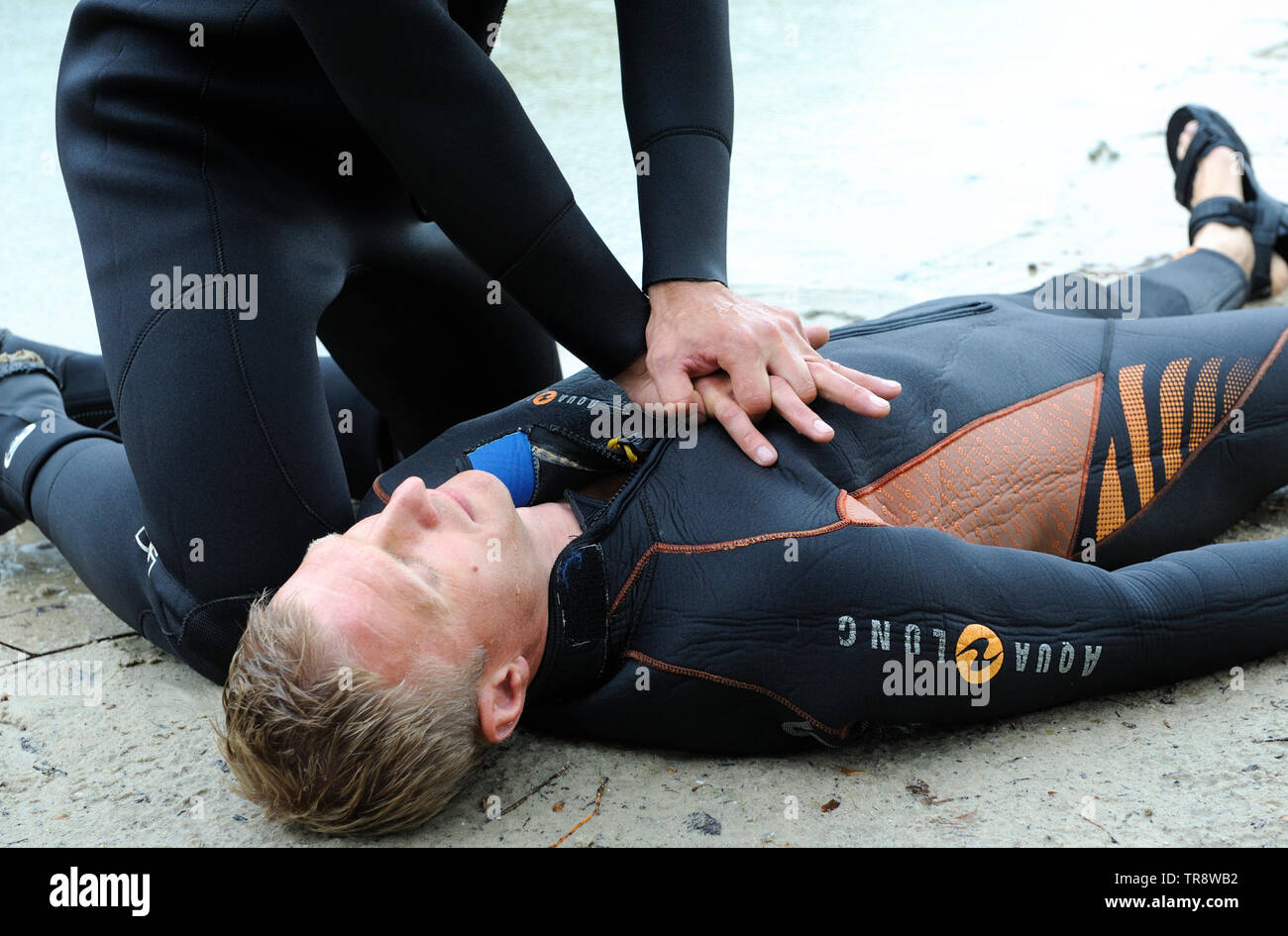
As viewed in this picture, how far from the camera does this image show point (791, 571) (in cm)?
133

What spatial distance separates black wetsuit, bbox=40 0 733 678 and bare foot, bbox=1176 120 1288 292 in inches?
51.7

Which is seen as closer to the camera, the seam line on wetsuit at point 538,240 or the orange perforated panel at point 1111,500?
the seam line on wetsuit at point 538,240

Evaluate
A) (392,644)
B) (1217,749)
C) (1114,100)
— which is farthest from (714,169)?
(1114,100)

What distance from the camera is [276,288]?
1.62 meters

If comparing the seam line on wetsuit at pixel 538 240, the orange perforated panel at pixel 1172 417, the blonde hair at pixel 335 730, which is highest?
the seam line on wetsuit at pixel 538 240

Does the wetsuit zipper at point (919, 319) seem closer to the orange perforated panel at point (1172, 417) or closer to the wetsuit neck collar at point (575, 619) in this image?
the orange perforated panel at point (1172, 417)

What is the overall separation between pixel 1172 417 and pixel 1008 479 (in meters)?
0.30

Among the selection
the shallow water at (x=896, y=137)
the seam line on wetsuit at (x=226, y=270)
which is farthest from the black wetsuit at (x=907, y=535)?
the shallow water at (x=896, y=137)

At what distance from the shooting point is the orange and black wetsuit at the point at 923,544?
1339 millimetres

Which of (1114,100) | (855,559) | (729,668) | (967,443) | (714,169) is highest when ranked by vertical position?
(1114,100)

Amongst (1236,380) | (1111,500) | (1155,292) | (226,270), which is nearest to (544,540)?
(226,270)

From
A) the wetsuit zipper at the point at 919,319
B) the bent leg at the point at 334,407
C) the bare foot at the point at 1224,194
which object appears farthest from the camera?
the bare foot at the point at 1224,194

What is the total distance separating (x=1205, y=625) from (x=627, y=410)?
77cm

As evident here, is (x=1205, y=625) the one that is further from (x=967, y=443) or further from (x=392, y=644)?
(x=392, y=644)
